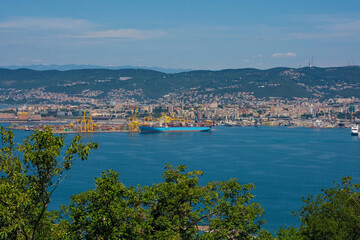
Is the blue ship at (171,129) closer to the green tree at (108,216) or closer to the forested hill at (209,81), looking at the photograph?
the green tree at (108,216)

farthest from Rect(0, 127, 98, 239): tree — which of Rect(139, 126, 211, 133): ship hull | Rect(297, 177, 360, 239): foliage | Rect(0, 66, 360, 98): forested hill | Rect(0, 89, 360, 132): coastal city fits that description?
Rect(0, 66, 360, 98): forested hill

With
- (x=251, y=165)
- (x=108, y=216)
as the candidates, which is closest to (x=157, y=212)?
(x=108, y=216)

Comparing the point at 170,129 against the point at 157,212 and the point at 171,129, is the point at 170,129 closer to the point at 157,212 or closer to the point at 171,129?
the point at 171,129

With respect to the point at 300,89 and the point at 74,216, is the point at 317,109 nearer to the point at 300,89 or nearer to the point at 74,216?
the point at 300,89

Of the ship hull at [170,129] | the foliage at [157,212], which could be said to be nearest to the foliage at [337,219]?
the foliage at [157,212]

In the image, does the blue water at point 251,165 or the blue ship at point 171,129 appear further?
the blue ship at point 171,129

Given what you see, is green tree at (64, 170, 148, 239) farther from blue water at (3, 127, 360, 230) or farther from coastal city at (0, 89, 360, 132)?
coastal city at (0, 89, 360, 132)

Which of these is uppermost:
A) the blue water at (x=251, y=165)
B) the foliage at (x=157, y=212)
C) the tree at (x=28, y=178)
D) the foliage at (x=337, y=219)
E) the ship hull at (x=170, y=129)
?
the tree at (x=28, y=178)

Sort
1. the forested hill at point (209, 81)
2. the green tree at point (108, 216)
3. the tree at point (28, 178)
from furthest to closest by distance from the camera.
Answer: the forested hill at point (209, 81) < the green tree at point (108, 216) < the tree at point (28, 178)
